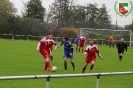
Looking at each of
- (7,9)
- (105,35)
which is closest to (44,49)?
(105,35)

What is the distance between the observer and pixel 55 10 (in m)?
85.9

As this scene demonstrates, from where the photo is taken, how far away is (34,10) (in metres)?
83.1

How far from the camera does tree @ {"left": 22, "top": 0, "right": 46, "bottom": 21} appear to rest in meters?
82.5

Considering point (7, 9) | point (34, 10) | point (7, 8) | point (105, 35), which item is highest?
point (7, 8)

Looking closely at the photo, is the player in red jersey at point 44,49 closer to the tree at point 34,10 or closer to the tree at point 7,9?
the tree at point 7,9

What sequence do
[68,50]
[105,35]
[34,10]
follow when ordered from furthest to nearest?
[34,10]
[105,35]
[68,50]

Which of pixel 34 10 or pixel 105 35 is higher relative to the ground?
pixel 34 10

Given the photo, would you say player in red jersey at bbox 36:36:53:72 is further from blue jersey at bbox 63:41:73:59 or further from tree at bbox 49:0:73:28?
tree at bbox 49:0:73:28

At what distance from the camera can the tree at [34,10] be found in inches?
3248

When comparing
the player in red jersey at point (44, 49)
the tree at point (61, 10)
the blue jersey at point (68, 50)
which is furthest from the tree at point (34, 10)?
the player in red jersey at point (44, 49)

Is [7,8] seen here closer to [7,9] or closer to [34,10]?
[7,9]

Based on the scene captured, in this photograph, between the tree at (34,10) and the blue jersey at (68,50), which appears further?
the tree at (34,10)

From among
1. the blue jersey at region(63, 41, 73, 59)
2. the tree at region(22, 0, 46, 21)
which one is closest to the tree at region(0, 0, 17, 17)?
the tree at region(22, 0, 46, 21)

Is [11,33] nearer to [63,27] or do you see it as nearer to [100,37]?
[63,27]
